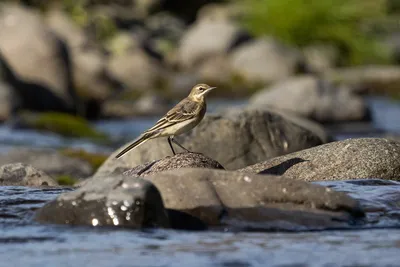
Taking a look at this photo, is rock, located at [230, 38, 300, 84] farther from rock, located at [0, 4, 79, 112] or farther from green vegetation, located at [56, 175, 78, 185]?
green vegetation, located at [56, 175, 78, 185]

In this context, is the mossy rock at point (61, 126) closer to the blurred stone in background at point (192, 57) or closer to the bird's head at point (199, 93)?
the blurred stone in background at point (192, 57)

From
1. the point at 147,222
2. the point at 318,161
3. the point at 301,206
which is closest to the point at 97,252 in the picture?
the point at 147,222

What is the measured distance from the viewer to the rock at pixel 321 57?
41.8 meters

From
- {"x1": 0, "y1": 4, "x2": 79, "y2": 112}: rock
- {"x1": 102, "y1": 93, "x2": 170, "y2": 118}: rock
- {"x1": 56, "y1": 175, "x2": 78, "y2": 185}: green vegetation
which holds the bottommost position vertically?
{"x1": 56, "y1": 175, "x2": 78, "y2": 185}: green vegetation

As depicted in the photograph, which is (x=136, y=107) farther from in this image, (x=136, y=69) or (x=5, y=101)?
(x=136, y=69)

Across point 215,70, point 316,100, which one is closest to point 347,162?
point 316,100

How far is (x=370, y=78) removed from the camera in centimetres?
3909

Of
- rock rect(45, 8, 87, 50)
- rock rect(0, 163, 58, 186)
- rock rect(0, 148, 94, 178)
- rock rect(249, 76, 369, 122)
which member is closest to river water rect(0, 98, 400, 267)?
rock rect(0, 163, 58, 186)

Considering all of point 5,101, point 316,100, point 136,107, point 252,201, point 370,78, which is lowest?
point 252,201

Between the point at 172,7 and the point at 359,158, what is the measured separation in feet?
143

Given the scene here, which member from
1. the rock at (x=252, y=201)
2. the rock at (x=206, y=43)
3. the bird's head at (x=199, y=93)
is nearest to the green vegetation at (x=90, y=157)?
the bird's head at (x=199, y=93)

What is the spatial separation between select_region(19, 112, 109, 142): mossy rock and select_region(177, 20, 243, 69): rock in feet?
46.1

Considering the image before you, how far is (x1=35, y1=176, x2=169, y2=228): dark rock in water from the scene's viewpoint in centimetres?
915

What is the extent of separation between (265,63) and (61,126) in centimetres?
1408
